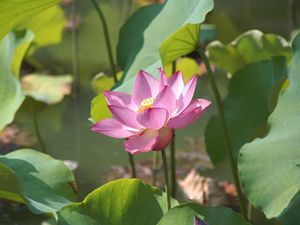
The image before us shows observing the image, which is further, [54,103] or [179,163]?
[54,103]

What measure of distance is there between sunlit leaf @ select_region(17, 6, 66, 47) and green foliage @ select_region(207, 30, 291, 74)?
2.13 ft

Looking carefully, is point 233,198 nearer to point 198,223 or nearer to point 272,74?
point 272,74

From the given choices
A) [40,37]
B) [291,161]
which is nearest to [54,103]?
[40,37]

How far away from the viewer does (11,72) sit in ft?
6.42

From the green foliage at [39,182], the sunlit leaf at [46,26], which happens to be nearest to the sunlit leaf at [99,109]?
the green foliage at [39,182]

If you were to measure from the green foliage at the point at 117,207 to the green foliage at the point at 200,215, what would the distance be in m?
0.07

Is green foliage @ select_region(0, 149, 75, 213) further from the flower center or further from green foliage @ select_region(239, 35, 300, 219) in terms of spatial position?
green foliage @ select_region(239, 35, 300, 219)

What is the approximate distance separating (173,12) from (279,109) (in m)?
0.34

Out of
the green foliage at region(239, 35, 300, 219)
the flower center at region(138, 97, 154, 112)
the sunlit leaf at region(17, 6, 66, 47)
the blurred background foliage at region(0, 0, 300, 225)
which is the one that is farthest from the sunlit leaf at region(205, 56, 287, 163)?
the sunlit leaf at region(17, 6, 66, 47)

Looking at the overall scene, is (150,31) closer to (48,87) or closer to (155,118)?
(155,118)

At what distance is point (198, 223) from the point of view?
43.6 inches

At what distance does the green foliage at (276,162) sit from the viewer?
121cm

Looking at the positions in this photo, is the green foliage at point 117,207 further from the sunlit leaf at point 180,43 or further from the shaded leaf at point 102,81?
the shaded leaf at point 102,81

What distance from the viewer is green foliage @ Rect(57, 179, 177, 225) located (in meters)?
1.31
